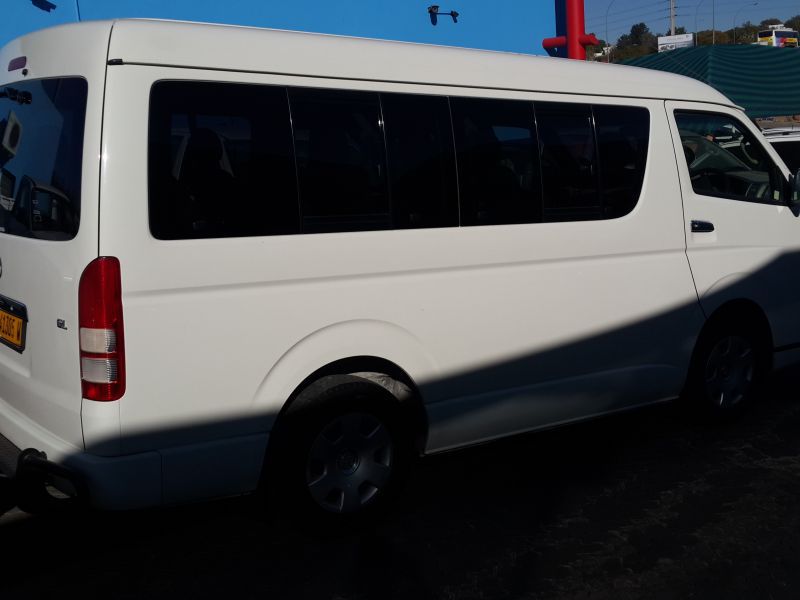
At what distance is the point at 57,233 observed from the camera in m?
3.36

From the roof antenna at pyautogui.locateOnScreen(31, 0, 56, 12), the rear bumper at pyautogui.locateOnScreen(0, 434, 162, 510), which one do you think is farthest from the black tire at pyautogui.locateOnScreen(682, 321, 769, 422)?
the roof antenna at pyautogui.locateOnScreen(31, 0, 56, 12)

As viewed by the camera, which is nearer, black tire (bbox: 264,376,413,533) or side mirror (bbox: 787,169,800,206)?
black tire (bbox: 264,376,413,533)

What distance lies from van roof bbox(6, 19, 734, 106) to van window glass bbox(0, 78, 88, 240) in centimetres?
29

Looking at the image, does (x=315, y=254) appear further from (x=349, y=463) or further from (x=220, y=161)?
(x=349, y=463)

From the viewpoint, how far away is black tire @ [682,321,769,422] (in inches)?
207

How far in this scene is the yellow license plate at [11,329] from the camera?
3.64 m

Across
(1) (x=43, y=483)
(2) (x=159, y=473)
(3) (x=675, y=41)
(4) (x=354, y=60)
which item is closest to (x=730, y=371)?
(4) (x=354, y=60)

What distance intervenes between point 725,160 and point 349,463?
2.97m

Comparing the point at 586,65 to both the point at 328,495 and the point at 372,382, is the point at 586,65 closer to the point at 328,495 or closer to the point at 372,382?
the point at 372,382

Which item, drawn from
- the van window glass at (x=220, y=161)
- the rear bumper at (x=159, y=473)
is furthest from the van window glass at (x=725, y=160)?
the rear bumper at (x=159, y=473)

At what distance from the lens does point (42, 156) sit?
139 inches

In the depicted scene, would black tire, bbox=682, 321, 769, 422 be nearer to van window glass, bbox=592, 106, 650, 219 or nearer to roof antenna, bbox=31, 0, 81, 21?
van window glass, bbox=592, 106, 650, 219

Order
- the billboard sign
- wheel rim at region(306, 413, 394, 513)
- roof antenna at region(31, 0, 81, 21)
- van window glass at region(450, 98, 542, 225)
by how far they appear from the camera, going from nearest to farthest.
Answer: wheel rim at region(306, 413, 394, 513), van window glass at region(450, 98, 542, 225), roof antenna at region(31, 0, 81, 21), the billboard sign

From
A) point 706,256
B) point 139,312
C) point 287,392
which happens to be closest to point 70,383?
point 139,312
